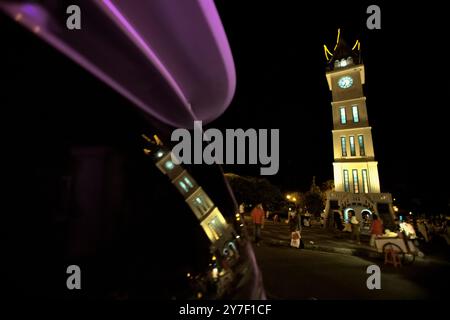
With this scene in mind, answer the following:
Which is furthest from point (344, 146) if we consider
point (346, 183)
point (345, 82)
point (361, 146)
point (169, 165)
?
point (169, 165)

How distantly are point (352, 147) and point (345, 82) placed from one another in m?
9.60

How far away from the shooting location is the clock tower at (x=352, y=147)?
103 feet

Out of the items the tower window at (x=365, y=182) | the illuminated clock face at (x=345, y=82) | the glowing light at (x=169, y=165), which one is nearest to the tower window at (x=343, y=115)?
the illuminated clock face at (x=345, y=82)

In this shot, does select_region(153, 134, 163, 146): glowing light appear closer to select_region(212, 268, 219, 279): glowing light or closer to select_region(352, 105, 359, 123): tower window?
select_region(212, 268, 219, 279): glowing light

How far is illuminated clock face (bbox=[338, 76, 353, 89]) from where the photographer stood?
36.6 meters

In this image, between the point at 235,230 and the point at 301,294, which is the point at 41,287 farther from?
the point at 301,294

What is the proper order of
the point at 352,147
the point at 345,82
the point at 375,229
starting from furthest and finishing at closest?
the point at 345,82, the point at 352,147, the point at 375,229

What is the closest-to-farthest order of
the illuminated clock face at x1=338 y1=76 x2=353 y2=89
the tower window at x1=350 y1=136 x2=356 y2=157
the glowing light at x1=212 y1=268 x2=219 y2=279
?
the glowing light at x1=212 y1=268 x2=219 y2=279 → the tower window at x1=350 y1=136 x2=356 y2=157 → the illuminated clock face at x1=338 y1=76 x2=353 y2=89

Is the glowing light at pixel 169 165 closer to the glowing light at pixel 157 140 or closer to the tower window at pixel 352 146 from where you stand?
the glowing light at pixel 157 140

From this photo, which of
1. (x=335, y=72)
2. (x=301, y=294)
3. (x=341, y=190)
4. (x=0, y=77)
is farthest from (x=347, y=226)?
(x=335, y=72)

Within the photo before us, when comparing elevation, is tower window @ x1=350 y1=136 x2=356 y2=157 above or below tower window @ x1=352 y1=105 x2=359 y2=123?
below

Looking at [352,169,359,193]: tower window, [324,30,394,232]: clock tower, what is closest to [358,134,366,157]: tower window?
[324,30,394,232]: clock tower

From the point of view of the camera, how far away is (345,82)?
121 ft

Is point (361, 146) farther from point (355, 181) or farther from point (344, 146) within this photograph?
point (355, 181)
